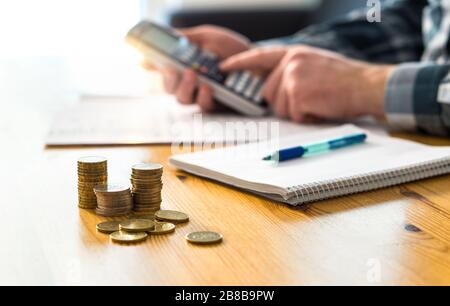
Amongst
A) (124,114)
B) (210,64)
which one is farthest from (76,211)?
(210,64)

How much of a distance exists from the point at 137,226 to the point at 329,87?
612 mm

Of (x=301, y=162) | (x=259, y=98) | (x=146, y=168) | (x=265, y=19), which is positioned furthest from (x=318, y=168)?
(x=265, y=19)

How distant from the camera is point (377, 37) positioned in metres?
1.46

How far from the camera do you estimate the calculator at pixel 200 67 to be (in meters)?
1.19

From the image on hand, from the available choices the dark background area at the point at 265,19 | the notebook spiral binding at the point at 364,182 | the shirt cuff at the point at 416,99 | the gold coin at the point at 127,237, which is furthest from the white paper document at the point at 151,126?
the dark background area at the point at 265,19

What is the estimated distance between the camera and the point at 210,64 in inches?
48.9

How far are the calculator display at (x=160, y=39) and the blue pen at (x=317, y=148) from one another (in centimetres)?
47

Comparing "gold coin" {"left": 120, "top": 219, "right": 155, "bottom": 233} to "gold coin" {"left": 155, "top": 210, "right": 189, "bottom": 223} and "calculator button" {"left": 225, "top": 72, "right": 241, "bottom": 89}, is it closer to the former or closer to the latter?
"gold coin" {"left": 155, "top": 210, "right": 189, "bottom": 223}

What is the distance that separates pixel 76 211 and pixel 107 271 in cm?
15

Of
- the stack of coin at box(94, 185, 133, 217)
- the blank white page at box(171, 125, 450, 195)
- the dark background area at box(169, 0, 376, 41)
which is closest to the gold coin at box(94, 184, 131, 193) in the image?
the stack of coin at box(94, 185, 133, 217)

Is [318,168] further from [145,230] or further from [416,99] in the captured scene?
[416,99]

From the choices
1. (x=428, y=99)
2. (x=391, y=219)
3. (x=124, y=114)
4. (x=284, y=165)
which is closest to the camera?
(x=391, y=219)

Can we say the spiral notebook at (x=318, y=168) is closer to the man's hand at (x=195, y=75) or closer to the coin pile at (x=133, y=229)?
the coin pile at (x=133, y=229)
